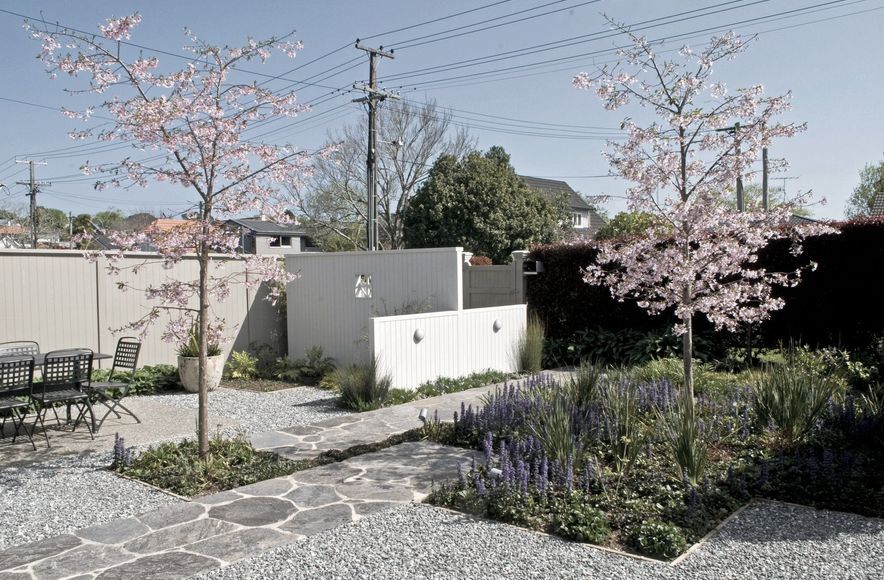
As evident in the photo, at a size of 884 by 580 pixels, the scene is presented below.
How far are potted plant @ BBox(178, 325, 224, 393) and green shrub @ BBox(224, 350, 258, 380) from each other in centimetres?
74

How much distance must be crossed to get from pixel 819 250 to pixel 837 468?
6159mm

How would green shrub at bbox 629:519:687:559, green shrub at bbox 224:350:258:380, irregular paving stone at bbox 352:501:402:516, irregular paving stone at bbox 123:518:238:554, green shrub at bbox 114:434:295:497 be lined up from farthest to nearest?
green shrub at bbox 224:350:258:380 < green shrub at bbox 114:434:295:497 < irregular paving stone at bbox 352:501:402:516 < irregular paving stone at bbox 123:518:238:554 < green shrub at bbox 629:519:687:559

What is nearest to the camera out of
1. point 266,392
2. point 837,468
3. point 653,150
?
point 837,468

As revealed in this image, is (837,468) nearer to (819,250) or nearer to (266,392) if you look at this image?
(819,250)

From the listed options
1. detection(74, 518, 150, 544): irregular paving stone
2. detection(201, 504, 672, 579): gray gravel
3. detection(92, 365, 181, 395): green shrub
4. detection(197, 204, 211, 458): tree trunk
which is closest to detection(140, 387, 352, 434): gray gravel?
detection(92, 365, 181, 395): green shrub

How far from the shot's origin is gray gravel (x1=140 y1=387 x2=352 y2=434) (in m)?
7.88

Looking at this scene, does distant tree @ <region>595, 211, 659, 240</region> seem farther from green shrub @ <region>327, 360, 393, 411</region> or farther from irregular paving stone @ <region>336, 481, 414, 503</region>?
irregular paving stone @ <region>336, 481, 414, 503</region>

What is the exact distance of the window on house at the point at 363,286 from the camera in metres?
11.1

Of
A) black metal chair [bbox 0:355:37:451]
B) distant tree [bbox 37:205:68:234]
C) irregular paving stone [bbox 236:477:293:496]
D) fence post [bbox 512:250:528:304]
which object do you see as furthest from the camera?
distant tree [bbox 37:205:68:234]

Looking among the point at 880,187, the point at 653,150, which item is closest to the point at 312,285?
the point at 653,150

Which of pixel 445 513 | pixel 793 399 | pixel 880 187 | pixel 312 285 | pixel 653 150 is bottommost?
pixel 445 513

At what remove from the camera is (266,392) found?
9906 mm

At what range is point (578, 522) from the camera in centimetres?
425

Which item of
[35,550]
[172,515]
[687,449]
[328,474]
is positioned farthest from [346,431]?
[687,449]
